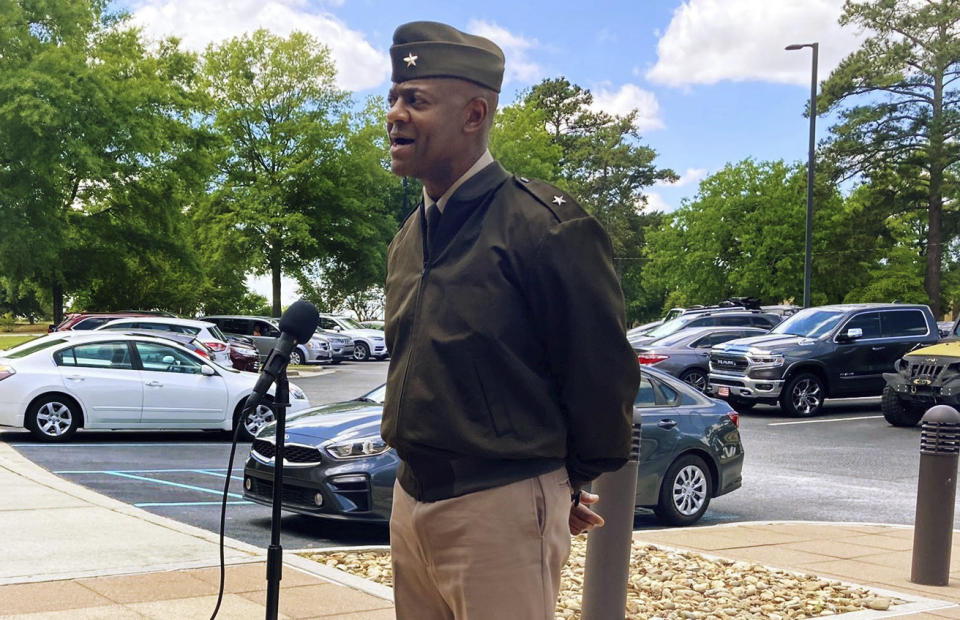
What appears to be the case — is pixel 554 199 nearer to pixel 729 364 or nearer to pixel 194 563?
pixel 194 563

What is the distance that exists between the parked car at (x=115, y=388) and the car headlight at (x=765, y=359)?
8.22m

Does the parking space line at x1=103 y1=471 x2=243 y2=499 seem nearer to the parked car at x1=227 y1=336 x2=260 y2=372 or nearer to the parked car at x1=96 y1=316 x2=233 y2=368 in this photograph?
the parked car at x1=96 y1=316 x2=233 y2=368

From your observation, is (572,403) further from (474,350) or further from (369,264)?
(369,264)

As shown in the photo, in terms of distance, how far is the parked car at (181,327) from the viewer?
2425 cm

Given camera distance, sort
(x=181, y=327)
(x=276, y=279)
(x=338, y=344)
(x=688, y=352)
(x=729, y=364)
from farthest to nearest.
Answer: (x=276, y=279)
(x=338, y=344)
(x=181, y=327)
(x=688, y=352)
(x=729, y=364)

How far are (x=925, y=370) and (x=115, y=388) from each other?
11.6m

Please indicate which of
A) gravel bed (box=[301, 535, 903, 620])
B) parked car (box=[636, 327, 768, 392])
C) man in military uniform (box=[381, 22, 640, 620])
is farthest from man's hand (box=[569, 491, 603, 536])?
parked car (box=[636, 327, 768, 392])

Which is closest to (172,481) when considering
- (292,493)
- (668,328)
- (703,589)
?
(292,493)

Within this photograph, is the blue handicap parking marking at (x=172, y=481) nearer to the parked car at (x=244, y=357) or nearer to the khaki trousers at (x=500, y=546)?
the khaki trousers at (x=500, y=546)

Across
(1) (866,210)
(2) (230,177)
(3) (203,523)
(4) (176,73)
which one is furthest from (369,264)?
(3) (203,523)

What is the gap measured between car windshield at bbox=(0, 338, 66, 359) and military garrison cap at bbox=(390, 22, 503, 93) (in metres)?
13.2

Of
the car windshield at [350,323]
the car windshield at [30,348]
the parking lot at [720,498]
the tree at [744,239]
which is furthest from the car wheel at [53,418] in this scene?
the tree at [744,239]

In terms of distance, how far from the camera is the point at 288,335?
358cm

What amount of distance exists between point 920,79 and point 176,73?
27.6 meters
